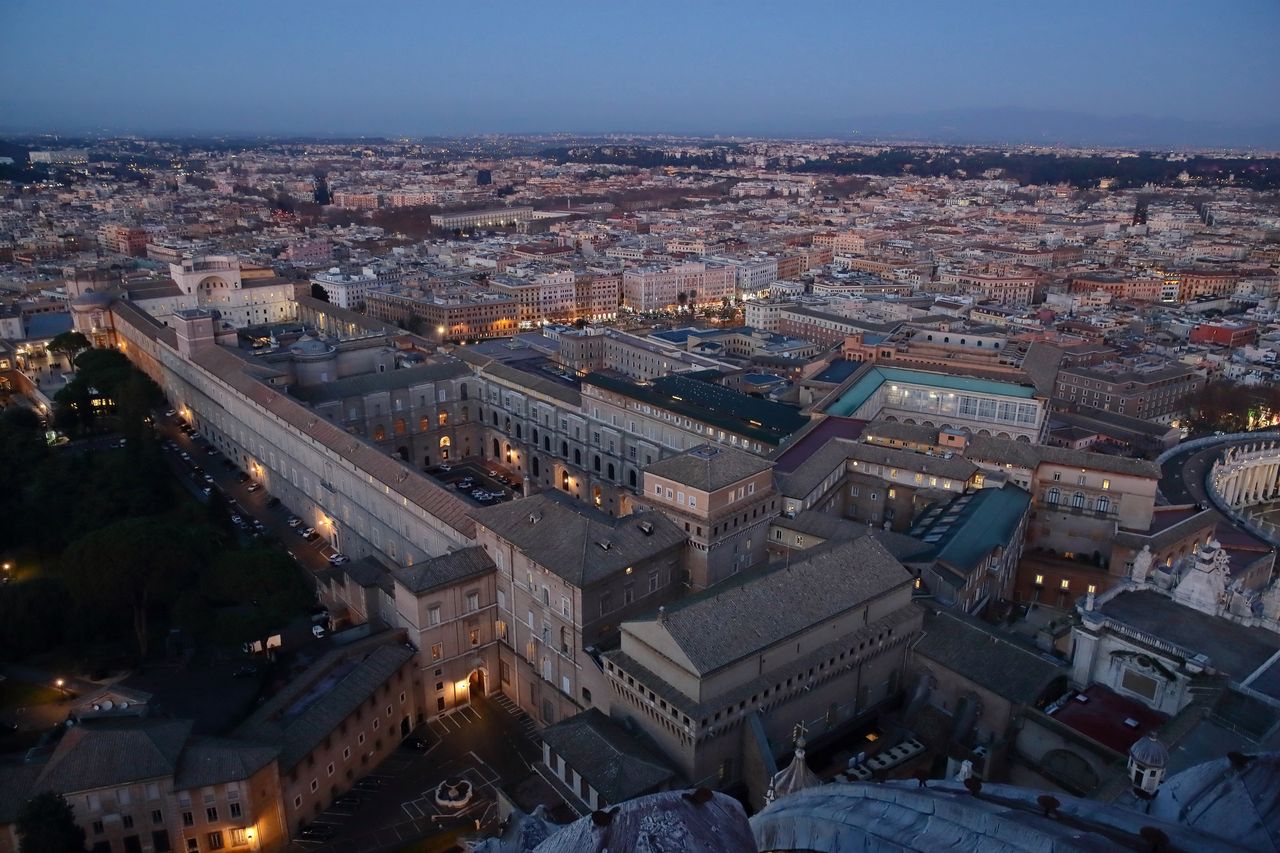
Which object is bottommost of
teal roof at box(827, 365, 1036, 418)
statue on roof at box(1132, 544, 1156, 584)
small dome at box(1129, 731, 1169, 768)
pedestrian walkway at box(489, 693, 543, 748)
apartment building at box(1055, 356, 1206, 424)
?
pedestrian walkway at box(489, 693, 543, 748)

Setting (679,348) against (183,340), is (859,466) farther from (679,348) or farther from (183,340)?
(183,340)

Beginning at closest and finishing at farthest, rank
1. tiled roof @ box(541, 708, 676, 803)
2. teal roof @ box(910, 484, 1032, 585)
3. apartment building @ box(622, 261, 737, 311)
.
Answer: tiled roof @ box(541, 708, 676, 803) < teal roof @ box(910, 484, 1032, 585) < apartment building @ box(622, 261, 737, 311)

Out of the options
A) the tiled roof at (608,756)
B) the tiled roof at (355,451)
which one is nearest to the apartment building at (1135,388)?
the tiled roof at (355,451)

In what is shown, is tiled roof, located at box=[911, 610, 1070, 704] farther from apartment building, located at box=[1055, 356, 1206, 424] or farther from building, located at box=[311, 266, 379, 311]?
building, located at box=[311, 266, 379, 311]

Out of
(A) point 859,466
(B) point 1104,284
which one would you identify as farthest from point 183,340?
(B) point 1104,284

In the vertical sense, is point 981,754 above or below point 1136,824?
below

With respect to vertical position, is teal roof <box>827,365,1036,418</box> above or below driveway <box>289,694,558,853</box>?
above

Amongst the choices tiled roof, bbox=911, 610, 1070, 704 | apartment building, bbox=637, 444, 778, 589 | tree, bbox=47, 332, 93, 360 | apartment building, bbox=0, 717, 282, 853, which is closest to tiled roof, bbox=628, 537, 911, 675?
tiled roof, bbox=911, 610, 1070, 704

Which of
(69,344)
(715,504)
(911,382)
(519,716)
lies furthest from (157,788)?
(69,344)
